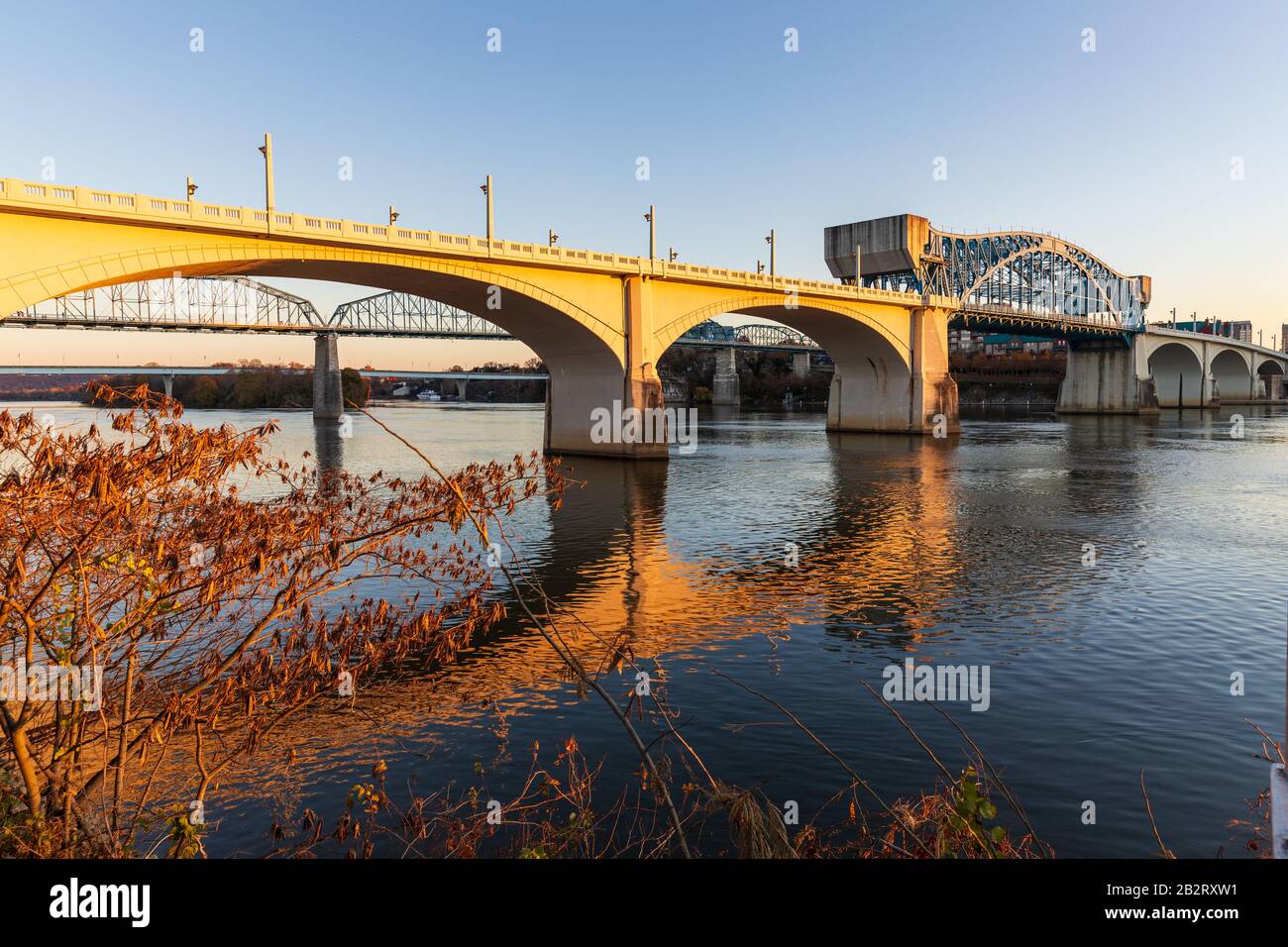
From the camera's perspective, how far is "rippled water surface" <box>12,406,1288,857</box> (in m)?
9.81

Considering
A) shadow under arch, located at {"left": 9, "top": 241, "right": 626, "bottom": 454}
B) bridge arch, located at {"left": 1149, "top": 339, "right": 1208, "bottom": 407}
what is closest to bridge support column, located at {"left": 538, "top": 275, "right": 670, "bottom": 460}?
shadow under arch, located at {"left": 9, "top": 241, "right": 626, "bottom": 454}

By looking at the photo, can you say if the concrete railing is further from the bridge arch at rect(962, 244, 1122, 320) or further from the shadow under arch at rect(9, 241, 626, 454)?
the bridge arch at rect(962, 244, 1122, 320)

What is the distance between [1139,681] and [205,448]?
12.6 meters

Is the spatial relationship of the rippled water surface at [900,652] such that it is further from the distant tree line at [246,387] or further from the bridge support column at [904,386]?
the distant tree line at [246,387]

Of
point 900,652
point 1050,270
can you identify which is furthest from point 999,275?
point 900,652

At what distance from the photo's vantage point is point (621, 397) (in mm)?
51562

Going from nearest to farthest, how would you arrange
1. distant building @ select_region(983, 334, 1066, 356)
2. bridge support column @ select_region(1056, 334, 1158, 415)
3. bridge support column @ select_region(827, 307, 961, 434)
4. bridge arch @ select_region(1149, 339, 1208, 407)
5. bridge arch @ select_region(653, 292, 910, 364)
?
bridge arch @ select_region(653, 292, 910, 364), bridge support column @ select_region(827, 307, 961, 434), bridge support column @ select_region(1056, 334, 1158, 415), bridge arch @ select_region(1149, 339, 1208, 407), distant building @ select_region(983, 334, 1066, 356)

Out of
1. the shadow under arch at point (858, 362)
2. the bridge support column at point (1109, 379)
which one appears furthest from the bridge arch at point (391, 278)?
the bridge support column at point (1109, 379)

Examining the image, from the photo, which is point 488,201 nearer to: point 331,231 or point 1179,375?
point 331,231

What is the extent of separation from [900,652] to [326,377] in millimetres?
102847

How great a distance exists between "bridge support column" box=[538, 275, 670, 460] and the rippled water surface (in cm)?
1583

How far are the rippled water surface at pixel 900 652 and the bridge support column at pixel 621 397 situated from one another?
15.8m

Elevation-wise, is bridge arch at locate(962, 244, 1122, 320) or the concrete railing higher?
bridge arch at locate(962, 244, 1122, 320)

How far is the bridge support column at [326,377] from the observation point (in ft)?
353
